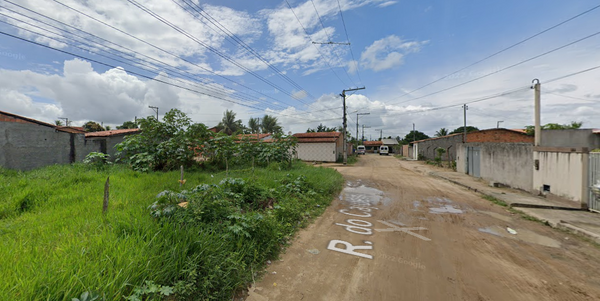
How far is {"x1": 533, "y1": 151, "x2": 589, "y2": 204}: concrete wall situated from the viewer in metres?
6.33

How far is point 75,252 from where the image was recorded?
89.4 inches

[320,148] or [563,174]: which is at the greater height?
[320,148]

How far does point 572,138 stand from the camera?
52.9 ft

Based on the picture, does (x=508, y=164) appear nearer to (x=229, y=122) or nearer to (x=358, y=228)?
(x=358, y=228)

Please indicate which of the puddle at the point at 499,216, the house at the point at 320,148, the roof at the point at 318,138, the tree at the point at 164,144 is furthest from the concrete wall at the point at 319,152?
the puddle at the point at 499,216

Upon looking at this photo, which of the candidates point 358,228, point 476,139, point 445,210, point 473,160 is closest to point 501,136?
point 476,139

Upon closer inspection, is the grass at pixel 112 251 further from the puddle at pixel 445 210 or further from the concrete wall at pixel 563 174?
the concrete wall at pixel 563 174

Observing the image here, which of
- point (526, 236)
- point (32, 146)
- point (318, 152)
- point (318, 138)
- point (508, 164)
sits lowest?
point (526, 236)

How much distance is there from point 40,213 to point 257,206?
3.77 metres

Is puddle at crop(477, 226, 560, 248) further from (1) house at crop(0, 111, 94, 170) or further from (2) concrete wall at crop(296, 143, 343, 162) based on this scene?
(2) concrete wall at crop(296, 143, 343, 162)

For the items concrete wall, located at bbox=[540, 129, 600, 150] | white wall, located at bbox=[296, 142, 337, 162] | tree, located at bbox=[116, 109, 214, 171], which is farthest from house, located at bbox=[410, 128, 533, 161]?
tree, located at bbox=[116, 109, 214, 171]

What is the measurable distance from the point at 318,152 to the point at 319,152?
11cm

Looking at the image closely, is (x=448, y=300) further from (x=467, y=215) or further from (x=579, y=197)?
(x=579, y=197)

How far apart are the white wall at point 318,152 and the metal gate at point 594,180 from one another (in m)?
18.0
